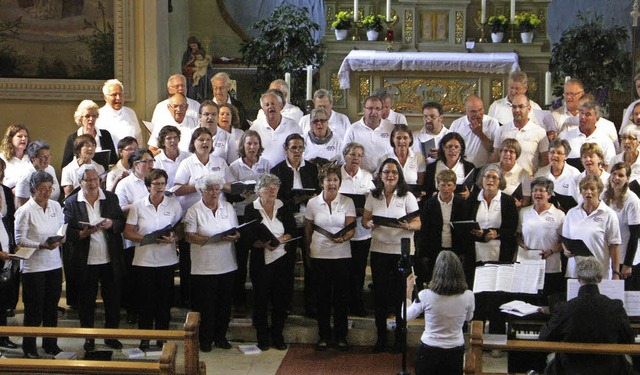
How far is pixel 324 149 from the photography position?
9.70 meters

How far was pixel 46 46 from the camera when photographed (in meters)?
11.7

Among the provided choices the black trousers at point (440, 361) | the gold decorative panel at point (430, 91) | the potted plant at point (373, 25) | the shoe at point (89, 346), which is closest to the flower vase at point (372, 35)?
the potted plant at point (373, 25)

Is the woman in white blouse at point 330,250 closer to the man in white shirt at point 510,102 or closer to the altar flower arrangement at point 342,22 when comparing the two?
the man in white shirt at point 510,102

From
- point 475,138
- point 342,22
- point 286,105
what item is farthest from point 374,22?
point 475,138

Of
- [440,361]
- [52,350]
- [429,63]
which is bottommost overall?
[52,350]

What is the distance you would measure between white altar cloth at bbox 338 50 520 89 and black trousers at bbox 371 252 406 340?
15.4ft

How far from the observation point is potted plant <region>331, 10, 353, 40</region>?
46.3 feet

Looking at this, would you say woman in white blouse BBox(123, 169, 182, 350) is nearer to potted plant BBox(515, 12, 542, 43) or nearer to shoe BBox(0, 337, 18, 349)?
shoe BBox(0, 337, 18, 349)

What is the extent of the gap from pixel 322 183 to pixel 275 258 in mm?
716

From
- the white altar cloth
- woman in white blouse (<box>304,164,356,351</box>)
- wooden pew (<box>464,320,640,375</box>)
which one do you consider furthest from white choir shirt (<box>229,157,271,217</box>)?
the white altar cloth

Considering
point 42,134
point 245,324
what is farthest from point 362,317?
point 42,134

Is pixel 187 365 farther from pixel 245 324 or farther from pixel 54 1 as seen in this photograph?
pixel 54 1

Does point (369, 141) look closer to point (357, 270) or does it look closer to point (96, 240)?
point (357, 270)

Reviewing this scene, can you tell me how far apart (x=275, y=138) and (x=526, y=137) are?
2.16 m
